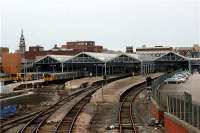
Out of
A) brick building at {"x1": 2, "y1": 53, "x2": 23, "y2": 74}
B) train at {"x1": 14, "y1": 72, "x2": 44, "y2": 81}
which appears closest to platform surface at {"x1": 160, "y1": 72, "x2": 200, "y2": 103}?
train at {"x1": 14, "y1": 72, "x2": 44, "y2": 81}

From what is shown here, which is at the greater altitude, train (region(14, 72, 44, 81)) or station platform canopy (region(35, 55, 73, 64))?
station platform canopy (region(35, 55, 73, 64))

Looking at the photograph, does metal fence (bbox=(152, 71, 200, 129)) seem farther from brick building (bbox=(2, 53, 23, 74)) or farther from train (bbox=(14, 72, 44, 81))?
brick building (bbox=(2, 53, 23, 74))

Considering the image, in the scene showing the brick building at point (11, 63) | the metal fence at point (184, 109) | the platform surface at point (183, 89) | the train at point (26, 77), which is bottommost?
the platform surface at point (183, 89)

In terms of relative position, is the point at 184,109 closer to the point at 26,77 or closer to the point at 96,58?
the point at 26,77

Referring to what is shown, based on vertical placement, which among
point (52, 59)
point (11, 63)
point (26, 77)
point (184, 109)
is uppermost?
point (52, 59)

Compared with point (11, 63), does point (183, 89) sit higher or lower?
lower

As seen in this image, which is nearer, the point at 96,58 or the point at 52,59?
the point at 96,58

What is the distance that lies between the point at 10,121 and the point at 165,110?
10930 mm

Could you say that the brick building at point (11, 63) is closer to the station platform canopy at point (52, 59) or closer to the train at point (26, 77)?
the station platform canopy at point (52, 59)

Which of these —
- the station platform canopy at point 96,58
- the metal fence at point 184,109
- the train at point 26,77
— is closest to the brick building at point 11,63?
the station platform canopy at point 96,58

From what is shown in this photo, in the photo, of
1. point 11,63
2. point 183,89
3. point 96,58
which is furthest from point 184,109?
point 11,63

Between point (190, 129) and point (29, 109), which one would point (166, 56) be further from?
point (190, 129)

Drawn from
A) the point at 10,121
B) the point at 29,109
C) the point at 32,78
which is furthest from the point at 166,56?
the point at 10,121

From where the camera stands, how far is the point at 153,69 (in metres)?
121
